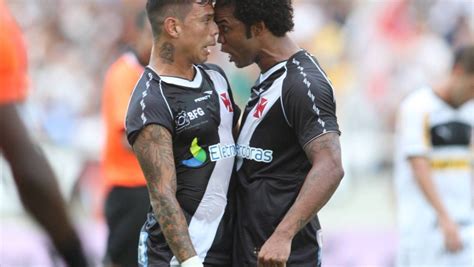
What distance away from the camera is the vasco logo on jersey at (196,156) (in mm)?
5625

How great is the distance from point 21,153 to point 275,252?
1.19 m

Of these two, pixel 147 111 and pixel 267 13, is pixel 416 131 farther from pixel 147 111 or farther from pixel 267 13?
pixel 147 111

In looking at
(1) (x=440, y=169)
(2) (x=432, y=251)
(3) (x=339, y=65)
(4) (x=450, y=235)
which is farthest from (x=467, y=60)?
(3) (x=339, y=65)

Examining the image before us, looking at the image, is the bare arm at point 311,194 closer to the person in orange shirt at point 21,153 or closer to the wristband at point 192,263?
the wristband at point 192,263

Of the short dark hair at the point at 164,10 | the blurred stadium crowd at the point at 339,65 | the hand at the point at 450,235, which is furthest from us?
the blurred stadium crowd at the point at 339,65

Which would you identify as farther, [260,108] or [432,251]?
[432,251]

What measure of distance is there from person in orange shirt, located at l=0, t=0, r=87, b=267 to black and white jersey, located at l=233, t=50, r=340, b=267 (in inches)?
32.0

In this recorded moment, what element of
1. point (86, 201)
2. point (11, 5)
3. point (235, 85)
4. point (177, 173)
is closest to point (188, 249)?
point (177, 173)

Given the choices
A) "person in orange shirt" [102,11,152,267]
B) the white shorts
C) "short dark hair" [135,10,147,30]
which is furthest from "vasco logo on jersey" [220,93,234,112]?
the white shorts

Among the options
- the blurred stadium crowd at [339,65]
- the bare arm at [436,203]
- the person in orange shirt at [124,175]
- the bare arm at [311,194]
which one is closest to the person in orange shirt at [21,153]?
the bare arm at [311,194]

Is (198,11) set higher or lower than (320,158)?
higher

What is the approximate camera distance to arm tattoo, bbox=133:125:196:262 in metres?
5.40

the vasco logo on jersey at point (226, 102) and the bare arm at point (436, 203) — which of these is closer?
the vasco logo on jersey at point (226, 102)

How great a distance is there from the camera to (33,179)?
5.46 m
